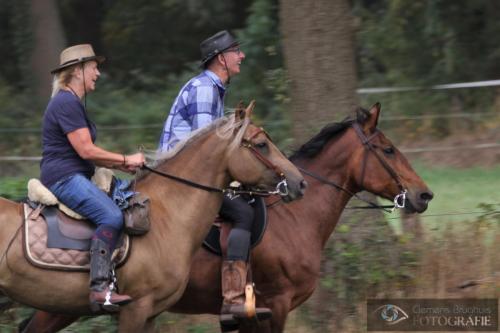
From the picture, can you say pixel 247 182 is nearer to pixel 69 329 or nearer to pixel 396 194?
pixel 396 194

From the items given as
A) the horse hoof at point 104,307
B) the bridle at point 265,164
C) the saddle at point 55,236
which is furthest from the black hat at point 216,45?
the horse hoof at point 104,307

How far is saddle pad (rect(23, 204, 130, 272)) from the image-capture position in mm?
6340

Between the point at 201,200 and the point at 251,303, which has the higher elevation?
the point at 201,200

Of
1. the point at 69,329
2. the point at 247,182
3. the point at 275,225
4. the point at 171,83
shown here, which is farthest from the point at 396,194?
the point at 171,83

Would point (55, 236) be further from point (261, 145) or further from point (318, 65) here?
point (318, 65)

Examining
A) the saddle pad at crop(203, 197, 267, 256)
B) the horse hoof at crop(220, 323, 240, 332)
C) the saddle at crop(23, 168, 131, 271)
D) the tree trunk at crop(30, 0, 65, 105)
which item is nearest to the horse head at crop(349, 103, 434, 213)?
the saddle pad at crop(203, 197, 267, 256)

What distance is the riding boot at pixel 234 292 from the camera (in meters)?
7.12

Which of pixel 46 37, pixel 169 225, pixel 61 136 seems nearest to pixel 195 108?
pixel 169 225

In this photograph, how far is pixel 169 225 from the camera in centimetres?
673

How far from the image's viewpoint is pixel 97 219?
254 inches

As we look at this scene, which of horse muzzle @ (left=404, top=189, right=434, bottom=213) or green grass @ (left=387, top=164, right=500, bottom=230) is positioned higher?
green grass @ (left=387, top=164, right=500, bottom=230)

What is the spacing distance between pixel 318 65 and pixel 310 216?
7.06ft

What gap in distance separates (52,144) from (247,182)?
4.47 feet

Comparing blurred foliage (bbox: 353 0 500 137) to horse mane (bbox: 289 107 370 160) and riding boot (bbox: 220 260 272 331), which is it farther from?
riding boot (bbox: 220 260 272 331)
